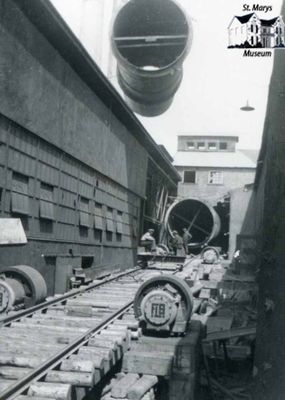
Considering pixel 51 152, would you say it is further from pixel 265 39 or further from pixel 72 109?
pixel 265 39

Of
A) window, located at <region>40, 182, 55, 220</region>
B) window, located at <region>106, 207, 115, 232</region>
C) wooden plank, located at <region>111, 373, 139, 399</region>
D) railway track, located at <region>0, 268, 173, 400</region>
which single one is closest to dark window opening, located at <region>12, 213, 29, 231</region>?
window, located at <region>40, 182, 55, 220</region>

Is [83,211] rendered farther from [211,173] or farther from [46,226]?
[211,173]

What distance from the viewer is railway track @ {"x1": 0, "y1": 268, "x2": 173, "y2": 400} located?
446 centimetres

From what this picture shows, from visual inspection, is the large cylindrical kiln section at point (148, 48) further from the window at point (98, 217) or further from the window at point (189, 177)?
the window at point (189, 177)

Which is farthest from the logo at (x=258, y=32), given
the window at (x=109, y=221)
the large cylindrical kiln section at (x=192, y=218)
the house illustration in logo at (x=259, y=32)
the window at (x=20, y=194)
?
the large cylindrical kiln section at (x=192, y=218)

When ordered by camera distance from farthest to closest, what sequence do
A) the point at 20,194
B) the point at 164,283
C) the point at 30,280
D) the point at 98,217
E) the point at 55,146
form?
1. the point at 98,217
2. the point at 55,146
3. the point at 20,194
4. the point at 30,280
5. the point at 164,283

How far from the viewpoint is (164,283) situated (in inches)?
272

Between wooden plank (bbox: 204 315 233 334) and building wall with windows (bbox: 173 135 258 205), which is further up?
building wall with windows (bbox: 173 135 258 205)

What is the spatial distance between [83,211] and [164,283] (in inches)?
307

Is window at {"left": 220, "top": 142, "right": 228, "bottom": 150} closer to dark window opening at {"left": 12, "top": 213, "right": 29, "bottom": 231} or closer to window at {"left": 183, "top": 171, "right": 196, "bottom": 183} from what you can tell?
window at {"left": 183, "top": 171, "right": 196, "bottom": 183}

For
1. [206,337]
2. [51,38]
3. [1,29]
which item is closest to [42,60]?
[51,38]

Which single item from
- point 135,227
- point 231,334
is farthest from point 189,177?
point 231,334

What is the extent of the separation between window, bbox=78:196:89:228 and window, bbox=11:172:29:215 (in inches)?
140

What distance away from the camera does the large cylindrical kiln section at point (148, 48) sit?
679cm
